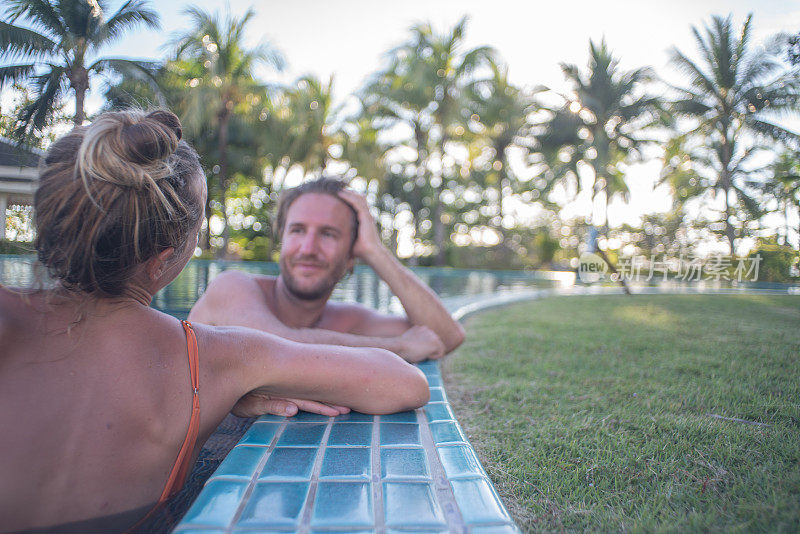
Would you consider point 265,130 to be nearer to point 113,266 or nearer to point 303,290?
point 303,290

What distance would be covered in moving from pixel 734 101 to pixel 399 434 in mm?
2578

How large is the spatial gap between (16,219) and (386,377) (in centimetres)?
103

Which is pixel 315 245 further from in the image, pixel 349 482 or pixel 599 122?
pixel 599 122

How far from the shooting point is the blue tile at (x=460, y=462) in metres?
1.01

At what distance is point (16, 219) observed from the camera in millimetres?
1000

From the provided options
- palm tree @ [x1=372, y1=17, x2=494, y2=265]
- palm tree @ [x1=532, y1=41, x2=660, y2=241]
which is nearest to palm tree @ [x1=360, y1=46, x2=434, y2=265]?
palm tree @ [x1=372, y1=17, x2=494, y2=265]

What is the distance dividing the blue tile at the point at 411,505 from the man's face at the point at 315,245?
4.58ft

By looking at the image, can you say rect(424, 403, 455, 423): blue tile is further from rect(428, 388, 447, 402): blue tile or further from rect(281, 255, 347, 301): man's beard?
rect(281, 255, 347, 301): man's beard

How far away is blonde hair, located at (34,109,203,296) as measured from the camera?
2.53 ft

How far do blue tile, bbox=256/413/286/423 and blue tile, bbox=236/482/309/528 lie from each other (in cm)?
40

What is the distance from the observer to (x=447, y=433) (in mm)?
1285

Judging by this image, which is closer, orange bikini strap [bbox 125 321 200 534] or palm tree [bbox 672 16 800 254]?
orange bikini strap [bbox 125 321 200 534]

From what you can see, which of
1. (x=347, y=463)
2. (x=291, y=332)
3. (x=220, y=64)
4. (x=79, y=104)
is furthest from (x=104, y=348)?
(x=220, y=64)

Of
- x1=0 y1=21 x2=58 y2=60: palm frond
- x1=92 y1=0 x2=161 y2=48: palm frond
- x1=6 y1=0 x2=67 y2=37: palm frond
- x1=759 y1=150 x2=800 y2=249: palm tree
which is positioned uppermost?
x1=92 y1=0 x2=161 y2=48: palm frond
